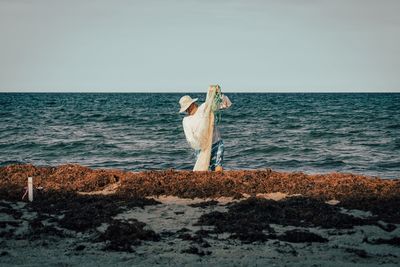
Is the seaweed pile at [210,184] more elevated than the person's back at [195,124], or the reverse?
the person's back at [195,124]

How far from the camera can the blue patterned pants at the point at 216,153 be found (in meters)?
9.16

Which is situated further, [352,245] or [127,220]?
[127,220]

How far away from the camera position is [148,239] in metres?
6.03

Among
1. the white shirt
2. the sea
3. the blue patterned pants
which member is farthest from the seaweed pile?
the sea

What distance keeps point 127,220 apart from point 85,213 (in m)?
0.75

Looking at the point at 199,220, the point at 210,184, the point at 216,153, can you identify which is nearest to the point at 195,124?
the point at 216,153

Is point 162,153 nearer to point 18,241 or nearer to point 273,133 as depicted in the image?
point 273,133

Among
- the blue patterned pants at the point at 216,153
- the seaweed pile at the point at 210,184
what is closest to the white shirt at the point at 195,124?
the blue patterned pants at the point at 216,153

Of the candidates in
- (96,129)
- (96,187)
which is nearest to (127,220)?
(96,187)

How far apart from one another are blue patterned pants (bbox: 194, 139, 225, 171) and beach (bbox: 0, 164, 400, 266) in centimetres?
45

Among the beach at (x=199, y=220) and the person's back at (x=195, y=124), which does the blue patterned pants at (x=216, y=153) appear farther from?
the beach at (x=199, y=220)

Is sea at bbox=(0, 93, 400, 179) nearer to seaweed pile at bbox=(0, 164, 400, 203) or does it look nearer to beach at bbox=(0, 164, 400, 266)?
seaweed pile at bbox=(0, 164, 400, 203)

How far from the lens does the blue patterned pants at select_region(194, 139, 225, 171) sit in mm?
9164

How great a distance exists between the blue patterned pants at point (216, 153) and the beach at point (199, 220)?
17.9 inches
